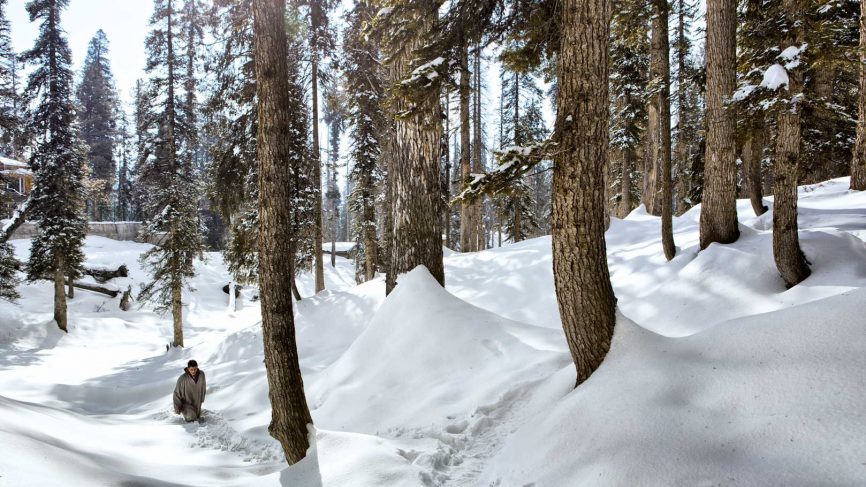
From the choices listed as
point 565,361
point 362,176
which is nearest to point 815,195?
point 565,361

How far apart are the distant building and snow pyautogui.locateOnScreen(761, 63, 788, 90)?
20.0 meters

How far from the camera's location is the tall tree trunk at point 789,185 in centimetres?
623

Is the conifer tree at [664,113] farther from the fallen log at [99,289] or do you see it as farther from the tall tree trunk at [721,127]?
the fallen log at [99,289]

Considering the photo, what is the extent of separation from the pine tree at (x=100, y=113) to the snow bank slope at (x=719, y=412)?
4427cm

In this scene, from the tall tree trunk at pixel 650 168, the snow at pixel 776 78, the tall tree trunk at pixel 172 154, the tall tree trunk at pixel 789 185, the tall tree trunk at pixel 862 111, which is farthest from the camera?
the tall tree trunk at pixel 172 154

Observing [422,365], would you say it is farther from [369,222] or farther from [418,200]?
[369,222]

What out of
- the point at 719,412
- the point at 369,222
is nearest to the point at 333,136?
the point at 369,222

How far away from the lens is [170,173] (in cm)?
1825

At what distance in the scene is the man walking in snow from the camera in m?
8.88

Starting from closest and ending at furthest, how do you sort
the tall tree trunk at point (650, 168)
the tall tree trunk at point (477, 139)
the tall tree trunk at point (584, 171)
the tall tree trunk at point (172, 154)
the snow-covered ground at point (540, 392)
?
the snow-covered ground at point (540, 392), the tall tree trunk at point (584, 171), the tall tree trunk at point (650, 168), the tall tree trunk at point (172, 154), the tall tree trunk at point (477, 139)

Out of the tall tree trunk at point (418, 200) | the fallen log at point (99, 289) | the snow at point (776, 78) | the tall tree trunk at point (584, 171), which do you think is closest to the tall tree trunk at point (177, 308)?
the fallen log at point (99, 289)

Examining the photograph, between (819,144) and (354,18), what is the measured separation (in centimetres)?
1447

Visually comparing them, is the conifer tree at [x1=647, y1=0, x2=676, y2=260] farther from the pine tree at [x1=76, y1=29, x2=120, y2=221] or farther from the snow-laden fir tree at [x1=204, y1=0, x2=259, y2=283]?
the pine tree at [x1=76, y1=29, x2=120, y2=221]

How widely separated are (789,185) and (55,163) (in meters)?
26.2
